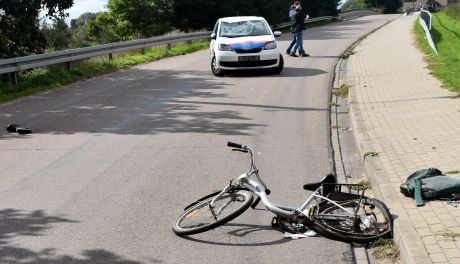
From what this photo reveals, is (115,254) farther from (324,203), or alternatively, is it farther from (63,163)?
(63,163)

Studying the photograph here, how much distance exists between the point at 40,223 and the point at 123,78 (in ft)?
39.5

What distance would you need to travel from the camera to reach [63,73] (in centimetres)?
1723

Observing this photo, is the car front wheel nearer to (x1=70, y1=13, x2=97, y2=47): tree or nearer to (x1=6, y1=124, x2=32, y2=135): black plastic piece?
(x1=6, y1=124, x2=32, y2=135): black plastic piece

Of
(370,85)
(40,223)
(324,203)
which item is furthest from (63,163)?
(370,85)

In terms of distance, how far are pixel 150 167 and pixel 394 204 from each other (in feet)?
10.6

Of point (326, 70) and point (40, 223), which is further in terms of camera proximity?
point (326, 70)

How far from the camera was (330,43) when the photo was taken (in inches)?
1107

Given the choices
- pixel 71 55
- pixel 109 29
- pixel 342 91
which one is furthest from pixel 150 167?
pixel 109 29

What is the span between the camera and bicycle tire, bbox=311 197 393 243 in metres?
4.99

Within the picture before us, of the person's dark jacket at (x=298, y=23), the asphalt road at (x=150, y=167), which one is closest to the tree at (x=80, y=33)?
the person's dark jacket at (x=298, y=23)

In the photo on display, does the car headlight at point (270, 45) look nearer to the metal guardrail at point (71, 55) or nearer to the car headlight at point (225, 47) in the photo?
the car headlight at point (225, 47)

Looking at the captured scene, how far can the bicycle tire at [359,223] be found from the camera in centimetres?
499

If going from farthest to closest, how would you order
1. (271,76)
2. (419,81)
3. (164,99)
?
1. (271,76)
2. (419,81)
3. (164,99)

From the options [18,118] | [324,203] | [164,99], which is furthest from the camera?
[164,99]
